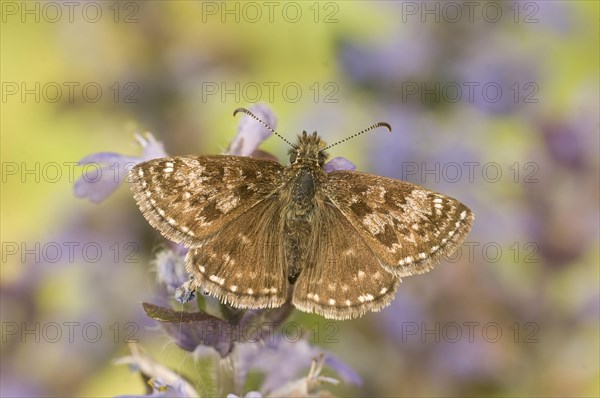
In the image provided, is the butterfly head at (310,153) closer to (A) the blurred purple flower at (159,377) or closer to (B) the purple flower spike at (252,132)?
(B) the purple flower spike at (252,132)

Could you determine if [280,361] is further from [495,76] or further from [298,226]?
[495,76]

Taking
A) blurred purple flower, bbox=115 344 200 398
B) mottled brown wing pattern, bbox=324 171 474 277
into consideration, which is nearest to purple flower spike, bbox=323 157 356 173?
mottled brown wing pattern, bbox=324 171 474 277

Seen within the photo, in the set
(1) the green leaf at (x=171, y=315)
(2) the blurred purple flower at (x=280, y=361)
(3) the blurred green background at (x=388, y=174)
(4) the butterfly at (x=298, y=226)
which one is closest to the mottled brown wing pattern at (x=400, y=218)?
(4) the butterfly at (x=298, y=226)

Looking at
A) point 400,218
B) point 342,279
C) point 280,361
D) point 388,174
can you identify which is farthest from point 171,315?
point 388,174

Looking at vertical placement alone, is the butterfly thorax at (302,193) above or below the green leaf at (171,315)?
above

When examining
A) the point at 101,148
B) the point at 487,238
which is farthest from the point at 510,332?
the point at 101,148
